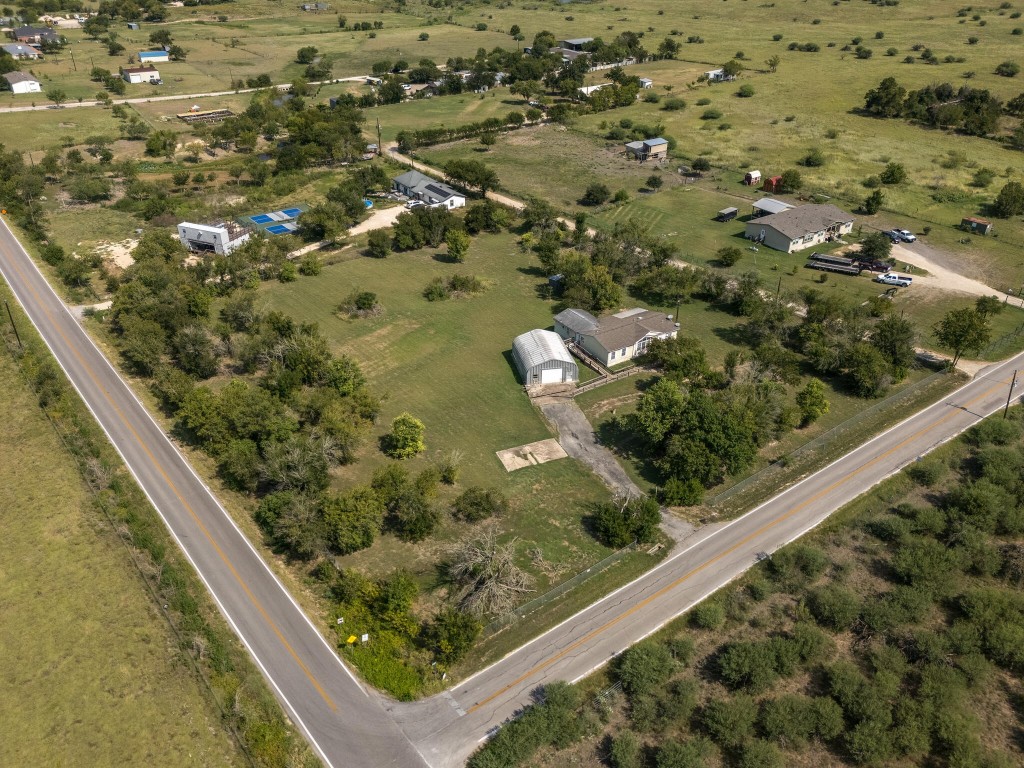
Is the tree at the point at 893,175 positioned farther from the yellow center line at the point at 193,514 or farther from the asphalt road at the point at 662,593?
the yellow center line at the point at 193,514

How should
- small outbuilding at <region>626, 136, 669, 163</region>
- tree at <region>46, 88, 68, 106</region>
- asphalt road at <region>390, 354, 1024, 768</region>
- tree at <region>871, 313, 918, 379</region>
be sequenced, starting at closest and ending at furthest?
asphalt road at <region>390, 354, 1024, 768</region> → tree at <region>871, 313, 918, 379</region> → small outbuilding at <region>626, 136, 669, 163</region> → tree at <region>46, 88, 68, 106</region>

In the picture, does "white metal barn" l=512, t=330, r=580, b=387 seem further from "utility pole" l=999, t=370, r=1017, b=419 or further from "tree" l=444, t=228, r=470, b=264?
"utility pole" l=999, t=370, r=1017, b=419

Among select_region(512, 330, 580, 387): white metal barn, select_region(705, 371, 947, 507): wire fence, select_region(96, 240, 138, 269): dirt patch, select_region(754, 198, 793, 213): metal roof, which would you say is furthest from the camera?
select_region(754, 198, 793, 213): metal roof

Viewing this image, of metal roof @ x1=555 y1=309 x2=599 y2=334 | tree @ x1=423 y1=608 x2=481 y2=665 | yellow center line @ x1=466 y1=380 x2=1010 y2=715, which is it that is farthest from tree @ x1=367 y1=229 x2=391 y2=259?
yellow center line @ x1=466 y1=380 x2=1010 y2=715

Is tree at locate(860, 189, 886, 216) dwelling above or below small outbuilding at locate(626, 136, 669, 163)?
below

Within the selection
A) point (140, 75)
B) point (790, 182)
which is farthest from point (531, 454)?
point (140, 75)

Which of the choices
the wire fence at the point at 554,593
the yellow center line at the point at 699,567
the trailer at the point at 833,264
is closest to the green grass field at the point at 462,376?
the wire fence at the point at 554,593

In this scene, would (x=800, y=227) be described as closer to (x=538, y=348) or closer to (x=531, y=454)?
(x=538, y=348)

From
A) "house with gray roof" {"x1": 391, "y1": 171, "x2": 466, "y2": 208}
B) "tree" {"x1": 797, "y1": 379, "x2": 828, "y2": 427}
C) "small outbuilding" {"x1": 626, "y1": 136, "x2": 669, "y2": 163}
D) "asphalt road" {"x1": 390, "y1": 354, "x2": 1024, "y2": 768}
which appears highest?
"small outbuilding" {"x1": 626, "y1": 136, "x2": 669, "y2": 163}
